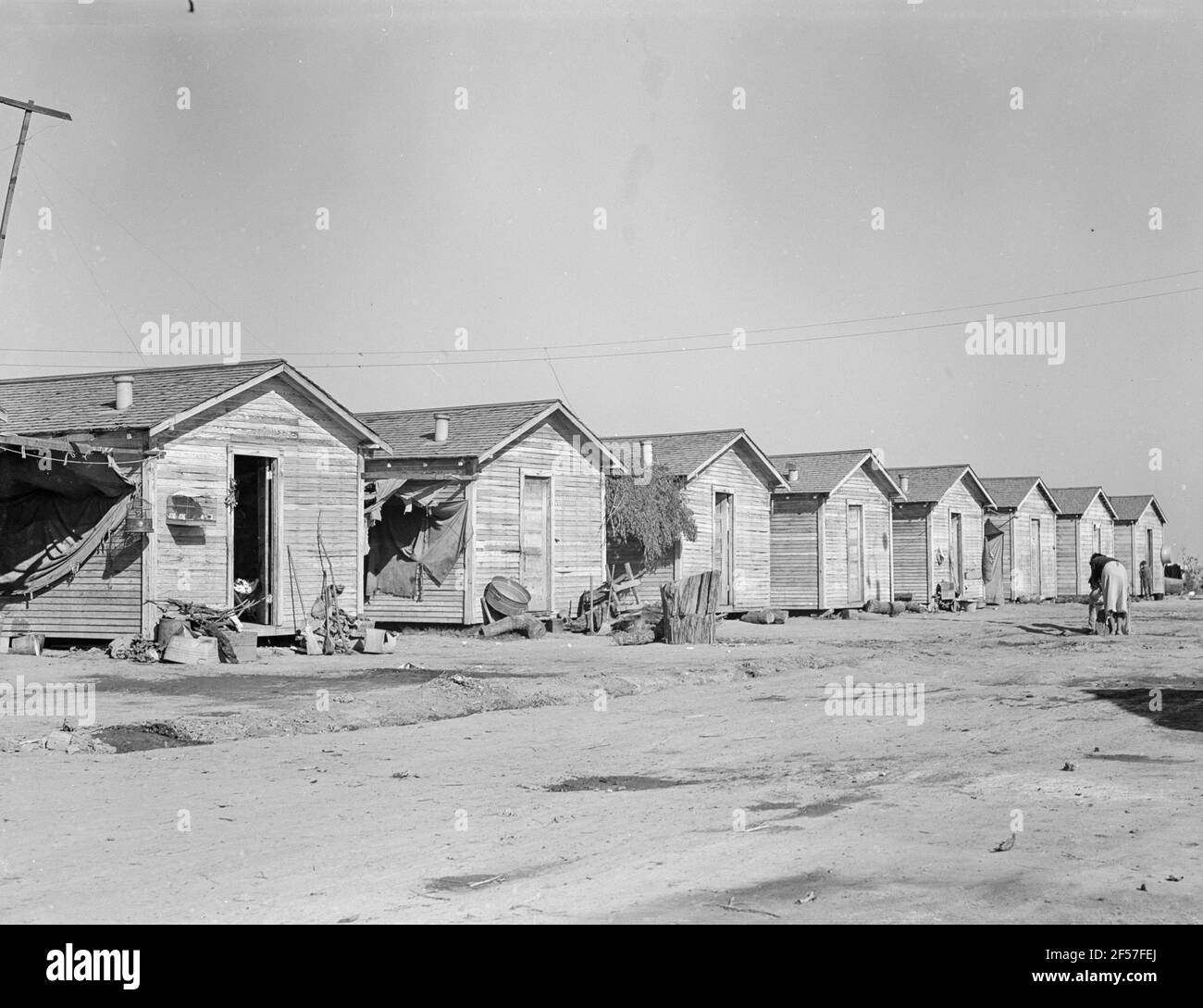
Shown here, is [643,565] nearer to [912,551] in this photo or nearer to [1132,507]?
[912,551]

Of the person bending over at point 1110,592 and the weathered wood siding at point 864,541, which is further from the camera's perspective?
the weathered wood siding at point 864,541

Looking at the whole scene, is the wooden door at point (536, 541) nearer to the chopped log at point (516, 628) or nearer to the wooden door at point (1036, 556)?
the chopped log at point (516, 628)

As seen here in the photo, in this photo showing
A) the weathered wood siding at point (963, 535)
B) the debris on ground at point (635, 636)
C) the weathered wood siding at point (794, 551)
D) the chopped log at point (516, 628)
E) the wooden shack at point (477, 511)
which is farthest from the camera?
the weathered wood siding at point (963, 535)

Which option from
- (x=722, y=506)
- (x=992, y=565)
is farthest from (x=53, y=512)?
(x=992, y=565)

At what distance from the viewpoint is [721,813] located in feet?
31.9

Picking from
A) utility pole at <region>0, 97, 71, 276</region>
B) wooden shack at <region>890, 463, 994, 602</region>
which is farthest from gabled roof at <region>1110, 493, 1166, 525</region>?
utility pole at <region>0, 97, 71, 276</region>

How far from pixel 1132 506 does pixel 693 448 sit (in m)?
39.6

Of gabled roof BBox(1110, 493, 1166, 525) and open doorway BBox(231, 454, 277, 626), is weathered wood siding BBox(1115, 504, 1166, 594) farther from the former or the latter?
open doorway BBox(231, 454, 277, 626)

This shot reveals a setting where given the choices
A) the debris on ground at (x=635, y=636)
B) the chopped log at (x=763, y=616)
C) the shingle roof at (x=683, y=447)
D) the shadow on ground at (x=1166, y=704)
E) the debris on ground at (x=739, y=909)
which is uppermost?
the shingle roof at (x=683, y=447)

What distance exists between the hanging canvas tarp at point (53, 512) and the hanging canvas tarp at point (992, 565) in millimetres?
36446

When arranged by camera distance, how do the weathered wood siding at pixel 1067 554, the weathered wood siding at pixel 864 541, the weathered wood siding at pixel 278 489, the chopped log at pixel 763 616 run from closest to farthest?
1. the weathered wood siding at pixel 278 489
2. the chopped log at pixel 763 616
3. the weathered wood siding at pixel 864 541
4. the weathered wood siding at pixel 1067 554

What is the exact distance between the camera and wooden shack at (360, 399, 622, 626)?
29.9 m

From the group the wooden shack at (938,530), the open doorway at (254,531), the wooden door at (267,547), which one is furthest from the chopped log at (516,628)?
the wooden shack at (938,530)

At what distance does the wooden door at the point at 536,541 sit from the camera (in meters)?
31.2
